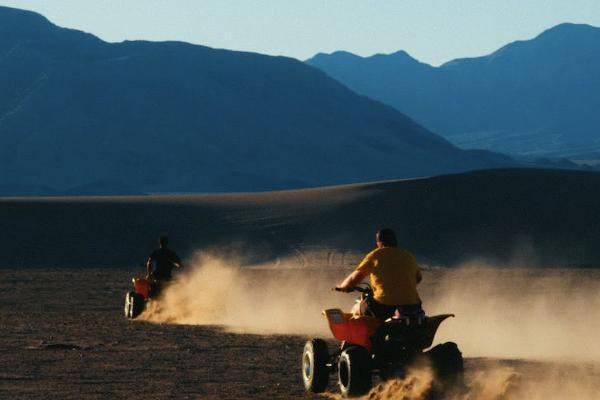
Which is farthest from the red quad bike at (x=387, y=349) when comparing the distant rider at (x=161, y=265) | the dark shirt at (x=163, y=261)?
the dark shirt at (x=163, y=261)

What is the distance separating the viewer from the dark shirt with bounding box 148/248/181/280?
76.8ft

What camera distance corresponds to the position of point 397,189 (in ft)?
186

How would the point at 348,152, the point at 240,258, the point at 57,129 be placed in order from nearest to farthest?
the point at 240,258 < the point at 57,129 < the point at 348,152

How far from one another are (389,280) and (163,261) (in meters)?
11.6

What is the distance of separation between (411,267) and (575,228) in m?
38.1

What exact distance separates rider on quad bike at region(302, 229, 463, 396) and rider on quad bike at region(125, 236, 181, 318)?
11084mm

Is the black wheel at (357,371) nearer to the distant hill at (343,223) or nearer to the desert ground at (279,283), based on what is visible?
the desert ground at (279,283)

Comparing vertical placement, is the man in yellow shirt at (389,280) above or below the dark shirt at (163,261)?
below

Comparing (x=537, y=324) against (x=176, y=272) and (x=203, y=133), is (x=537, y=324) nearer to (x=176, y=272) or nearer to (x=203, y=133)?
(x=176, y=272)

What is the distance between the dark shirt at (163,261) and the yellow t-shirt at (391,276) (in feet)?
36.7

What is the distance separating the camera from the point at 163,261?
2353 cm

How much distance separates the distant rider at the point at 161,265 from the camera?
76.7ft

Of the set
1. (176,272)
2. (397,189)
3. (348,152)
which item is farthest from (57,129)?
(176,272)

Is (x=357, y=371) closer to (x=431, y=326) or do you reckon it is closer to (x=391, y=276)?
(x=431, y=326)
